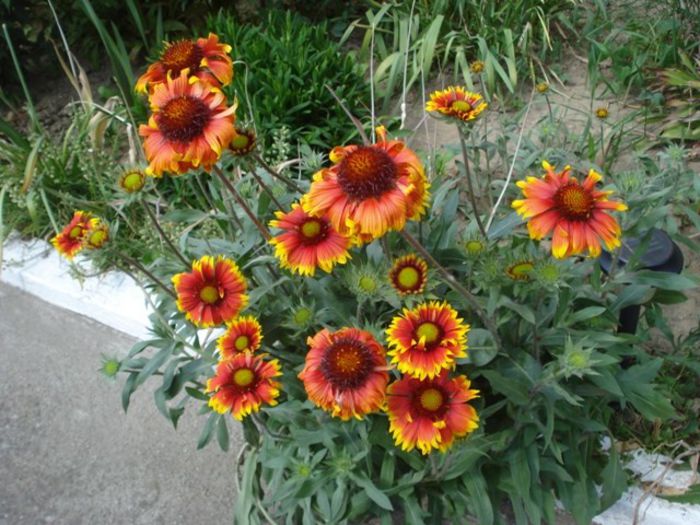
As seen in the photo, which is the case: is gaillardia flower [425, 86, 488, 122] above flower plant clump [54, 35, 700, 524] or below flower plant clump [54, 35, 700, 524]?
above

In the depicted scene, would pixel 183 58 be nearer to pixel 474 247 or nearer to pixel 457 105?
pixel 457 105

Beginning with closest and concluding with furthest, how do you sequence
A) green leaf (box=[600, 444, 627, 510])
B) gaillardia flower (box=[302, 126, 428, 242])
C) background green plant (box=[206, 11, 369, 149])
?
gaillardia flower (box=[302, 126, 428, 242]), green leaf (box=[600, 444, 627, 510]), background green plant (box=[206, 11, 369, 149])

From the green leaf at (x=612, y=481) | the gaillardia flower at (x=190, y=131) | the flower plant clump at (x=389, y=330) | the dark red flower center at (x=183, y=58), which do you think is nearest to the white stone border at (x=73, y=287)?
the flower plant clump at (x=389, y=330)

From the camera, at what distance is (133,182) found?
1.51 metres

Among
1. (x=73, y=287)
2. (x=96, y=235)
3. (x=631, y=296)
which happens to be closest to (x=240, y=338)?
(x=96, y=235)

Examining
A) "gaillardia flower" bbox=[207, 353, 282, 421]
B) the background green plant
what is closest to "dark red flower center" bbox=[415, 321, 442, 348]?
"gaillardia flower" bbox=[207, 353, 282, 421]

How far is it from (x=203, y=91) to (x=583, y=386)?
3.36 ft

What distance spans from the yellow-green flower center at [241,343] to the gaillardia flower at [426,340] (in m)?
0.36

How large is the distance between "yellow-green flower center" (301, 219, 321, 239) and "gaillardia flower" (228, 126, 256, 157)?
190 mm

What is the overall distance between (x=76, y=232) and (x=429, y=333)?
82 centimetres

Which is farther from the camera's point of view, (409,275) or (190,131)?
(409,275)

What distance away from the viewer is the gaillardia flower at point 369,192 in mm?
1084

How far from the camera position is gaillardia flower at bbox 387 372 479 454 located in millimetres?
1284

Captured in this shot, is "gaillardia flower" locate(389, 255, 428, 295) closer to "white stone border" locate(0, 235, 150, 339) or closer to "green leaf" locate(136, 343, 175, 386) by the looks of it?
"green leaf" locate(136, 343, 175, 386)
